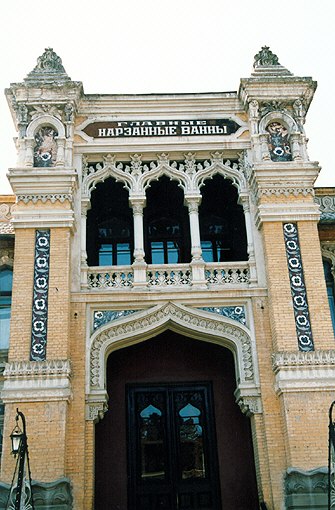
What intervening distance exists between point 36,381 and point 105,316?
6.99 ft

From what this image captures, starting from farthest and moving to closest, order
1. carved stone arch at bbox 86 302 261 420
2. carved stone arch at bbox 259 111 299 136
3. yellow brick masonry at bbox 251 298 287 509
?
carved stone arch at bbox 259 111 299 136, carved stone arch at bbox 86 302 261 420, yellow brick masonry at bbox 251 298 287 509

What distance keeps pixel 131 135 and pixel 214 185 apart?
2583 mm

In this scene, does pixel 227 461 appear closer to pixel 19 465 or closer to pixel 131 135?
pixel 19 465

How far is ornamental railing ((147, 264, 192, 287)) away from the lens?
1514 cm

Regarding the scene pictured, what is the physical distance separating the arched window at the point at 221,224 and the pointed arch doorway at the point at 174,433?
264 cm

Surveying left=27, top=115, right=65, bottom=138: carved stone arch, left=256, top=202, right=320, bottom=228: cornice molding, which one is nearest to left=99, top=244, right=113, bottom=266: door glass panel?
left=27, top=115, right=65, bottom=138: carved stone arch

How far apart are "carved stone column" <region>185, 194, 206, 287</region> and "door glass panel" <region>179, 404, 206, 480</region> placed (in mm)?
3016

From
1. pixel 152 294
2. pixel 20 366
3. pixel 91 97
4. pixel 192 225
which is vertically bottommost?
pixel 20 366

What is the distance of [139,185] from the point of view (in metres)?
16.0

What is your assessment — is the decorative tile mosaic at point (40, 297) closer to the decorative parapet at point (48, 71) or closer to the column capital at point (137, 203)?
the column capital at point (137, 203)

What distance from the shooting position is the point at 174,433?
1534cm

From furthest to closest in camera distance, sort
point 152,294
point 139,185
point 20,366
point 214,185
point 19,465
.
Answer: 1. point 214,185
2. point 139,185
3. point 152,294
4. point 20,366
5. point 19,465

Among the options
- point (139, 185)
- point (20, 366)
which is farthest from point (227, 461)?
point (139, 185)

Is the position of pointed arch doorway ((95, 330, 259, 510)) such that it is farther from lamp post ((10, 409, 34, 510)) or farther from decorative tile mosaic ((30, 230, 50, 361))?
lamp post ((10, 409, 34, 510))
